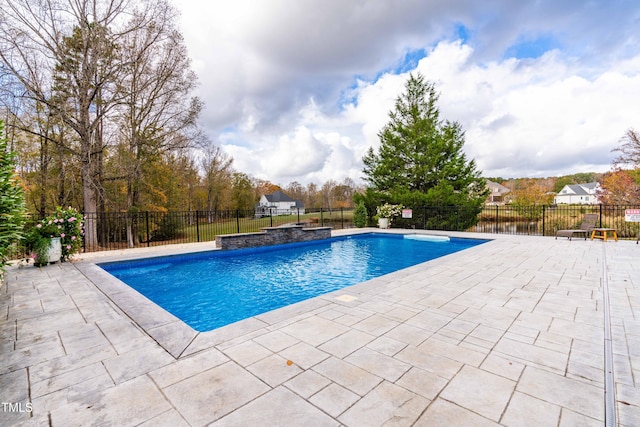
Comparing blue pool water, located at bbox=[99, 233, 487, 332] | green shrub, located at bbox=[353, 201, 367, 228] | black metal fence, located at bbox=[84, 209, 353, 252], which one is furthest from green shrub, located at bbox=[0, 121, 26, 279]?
green shrub, located at bbox=[353, 201, 367, 228]

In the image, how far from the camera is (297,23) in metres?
7.53

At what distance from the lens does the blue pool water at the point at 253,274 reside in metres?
4.45

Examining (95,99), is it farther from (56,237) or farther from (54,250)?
(54,250)

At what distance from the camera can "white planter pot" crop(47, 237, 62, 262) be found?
610cm

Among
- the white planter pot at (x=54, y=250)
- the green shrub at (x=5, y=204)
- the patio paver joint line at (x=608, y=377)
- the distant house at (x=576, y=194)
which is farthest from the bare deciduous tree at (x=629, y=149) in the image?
the distant house at (x=576, y=194)

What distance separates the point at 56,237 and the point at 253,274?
14.6 feet

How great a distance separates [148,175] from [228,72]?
7.38 metres

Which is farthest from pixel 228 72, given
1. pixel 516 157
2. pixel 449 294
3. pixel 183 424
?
pixel 516 157

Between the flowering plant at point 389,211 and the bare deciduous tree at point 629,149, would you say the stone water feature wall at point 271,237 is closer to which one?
the flowering plant at point 389,211

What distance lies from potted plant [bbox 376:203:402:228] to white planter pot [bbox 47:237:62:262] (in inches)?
467

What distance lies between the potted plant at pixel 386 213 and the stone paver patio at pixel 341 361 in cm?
997

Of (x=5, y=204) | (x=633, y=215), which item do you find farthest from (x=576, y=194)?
(x=5, y=204)

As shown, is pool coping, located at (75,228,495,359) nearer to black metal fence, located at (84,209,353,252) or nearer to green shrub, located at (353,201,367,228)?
black metal fence, located at (84,209,353,252)

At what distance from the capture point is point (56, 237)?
621cm
